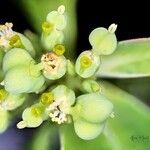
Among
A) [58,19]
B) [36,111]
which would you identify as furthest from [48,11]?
[36,111]

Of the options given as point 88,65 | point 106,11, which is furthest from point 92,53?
point 106,11

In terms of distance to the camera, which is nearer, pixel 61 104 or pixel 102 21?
pixel 61 104

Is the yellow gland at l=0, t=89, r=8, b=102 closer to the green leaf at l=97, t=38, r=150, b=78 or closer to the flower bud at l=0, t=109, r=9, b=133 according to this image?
the flower bud at l=0, t=109, r=9, b=133

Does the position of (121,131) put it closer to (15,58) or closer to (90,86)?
(90,86)

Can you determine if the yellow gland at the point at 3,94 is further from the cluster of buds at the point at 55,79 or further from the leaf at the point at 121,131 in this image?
the leaf at the point at 121,131

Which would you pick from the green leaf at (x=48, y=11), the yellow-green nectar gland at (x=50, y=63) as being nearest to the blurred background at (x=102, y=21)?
the green leaf at (x=48, y=11)
